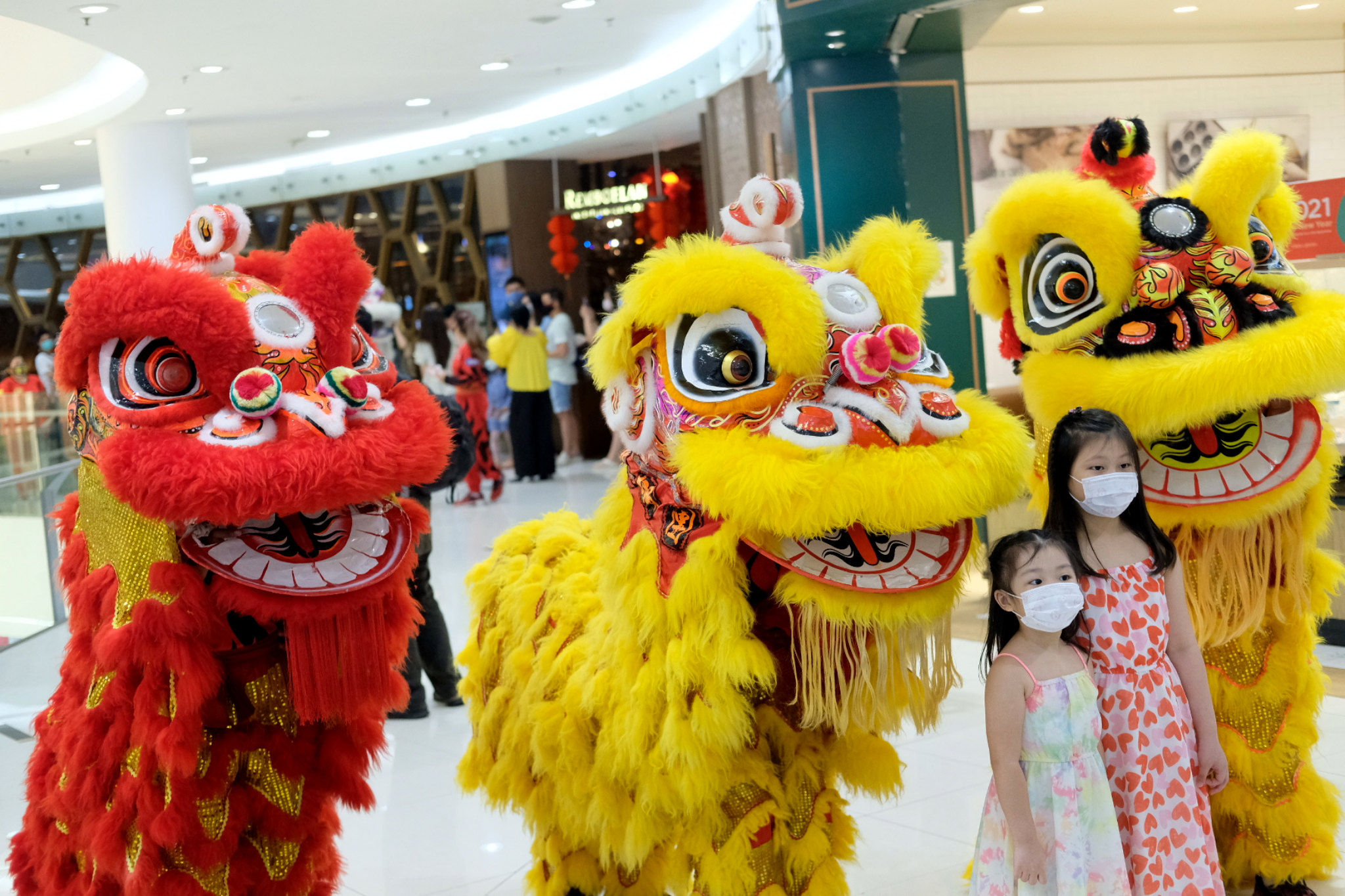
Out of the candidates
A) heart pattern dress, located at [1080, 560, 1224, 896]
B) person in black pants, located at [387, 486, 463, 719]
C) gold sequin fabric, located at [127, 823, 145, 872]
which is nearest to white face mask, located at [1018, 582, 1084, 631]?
heart pattern dress, located at [1080, 560, 1224, 896]

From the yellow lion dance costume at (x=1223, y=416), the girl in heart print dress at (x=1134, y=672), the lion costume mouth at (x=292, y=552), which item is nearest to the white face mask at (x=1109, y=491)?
the girl in heart print dress at (x=1134, y=672)

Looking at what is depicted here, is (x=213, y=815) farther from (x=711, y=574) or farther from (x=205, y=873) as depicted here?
(x=711, y=574)

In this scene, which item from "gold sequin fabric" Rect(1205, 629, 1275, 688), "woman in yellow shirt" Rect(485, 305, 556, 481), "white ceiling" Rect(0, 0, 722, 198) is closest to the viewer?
"gold sequin fabric" Rect(1205, 629, 1275, 688)

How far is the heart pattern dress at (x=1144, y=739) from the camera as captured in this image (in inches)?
82.8

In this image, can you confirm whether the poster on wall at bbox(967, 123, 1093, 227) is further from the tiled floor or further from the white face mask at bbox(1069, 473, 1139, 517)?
the white face mask at bbox(1069, 473, 1139, 517)

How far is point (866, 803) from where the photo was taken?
10.9 feet

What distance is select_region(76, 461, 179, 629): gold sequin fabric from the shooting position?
199cm

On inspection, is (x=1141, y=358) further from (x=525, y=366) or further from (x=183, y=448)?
(x=525, y=366)

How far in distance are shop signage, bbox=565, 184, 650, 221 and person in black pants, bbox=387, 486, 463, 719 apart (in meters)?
8.16

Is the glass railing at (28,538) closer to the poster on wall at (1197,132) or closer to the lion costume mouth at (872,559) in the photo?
the lion costume mouth at (872,559)

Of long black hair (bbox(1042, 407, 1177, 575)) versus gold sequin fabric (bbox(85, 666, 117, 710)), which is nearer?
gold sequin fabric (bbox(85, 666, 117, 710))

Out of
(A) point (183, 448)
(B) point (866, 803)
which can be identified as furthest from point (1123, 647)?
(A) point (183, 448)

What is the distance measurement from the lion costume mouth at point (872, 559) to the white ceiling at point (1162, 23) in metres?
4.30

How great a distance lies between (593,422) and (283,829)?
1055 centimetres
